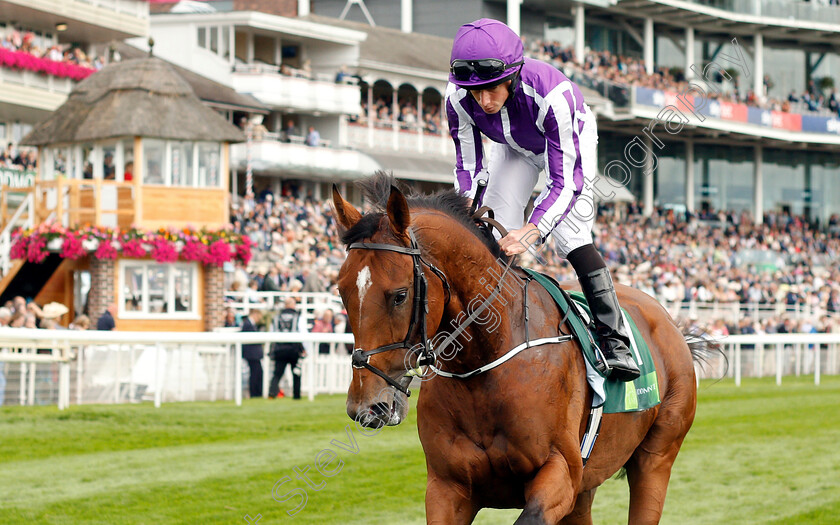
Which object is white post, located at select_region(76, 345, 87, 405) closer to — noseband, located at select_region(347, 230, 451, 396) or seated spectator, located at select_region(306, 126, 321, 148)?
noseband, located at select_region(347, 230, 451, 396)

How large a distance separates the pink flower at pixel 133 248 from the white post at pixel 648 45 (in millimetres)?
23972

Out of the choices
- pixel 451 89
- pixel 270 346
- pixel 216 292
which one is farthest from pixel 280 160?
pixel 451 89

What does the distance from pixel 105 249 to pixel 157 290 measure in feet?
3.83

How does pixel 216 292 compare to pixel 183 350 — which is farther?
pixel 216 292

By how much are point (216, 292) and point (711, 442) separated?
33.1ft

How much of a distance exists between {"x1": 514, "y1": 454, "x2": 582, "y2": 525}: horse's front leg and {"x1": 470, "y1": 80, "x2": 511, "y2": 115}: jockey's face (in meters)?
1.22

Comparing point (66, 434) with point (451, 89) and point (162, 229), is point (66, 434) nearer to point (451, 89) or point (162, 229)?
point (451, 89)

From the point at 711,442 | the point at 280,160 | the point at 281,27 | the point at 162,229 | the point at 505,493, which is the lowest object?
the point at 711,442

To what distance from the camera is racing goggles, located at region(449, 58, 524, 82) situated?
3.69 meters

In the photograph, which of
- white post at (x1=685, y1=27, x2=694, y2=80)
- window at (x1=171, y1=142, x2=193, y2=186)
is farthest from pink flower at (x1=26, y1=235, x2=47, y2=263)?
white post at (x1=685, y1=27, x2=694, y2=80)

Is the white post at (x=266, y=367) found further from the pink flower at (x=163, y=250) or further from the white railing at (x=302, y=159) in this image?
the white railing at (x=302, y=159)

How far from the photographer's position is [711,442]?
30.3 feet

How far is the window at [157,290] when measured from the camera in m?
17.1

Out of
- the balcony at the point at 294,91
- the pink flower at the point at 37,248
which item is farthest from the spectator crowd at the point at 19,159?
the balcony at the point at 294,91
